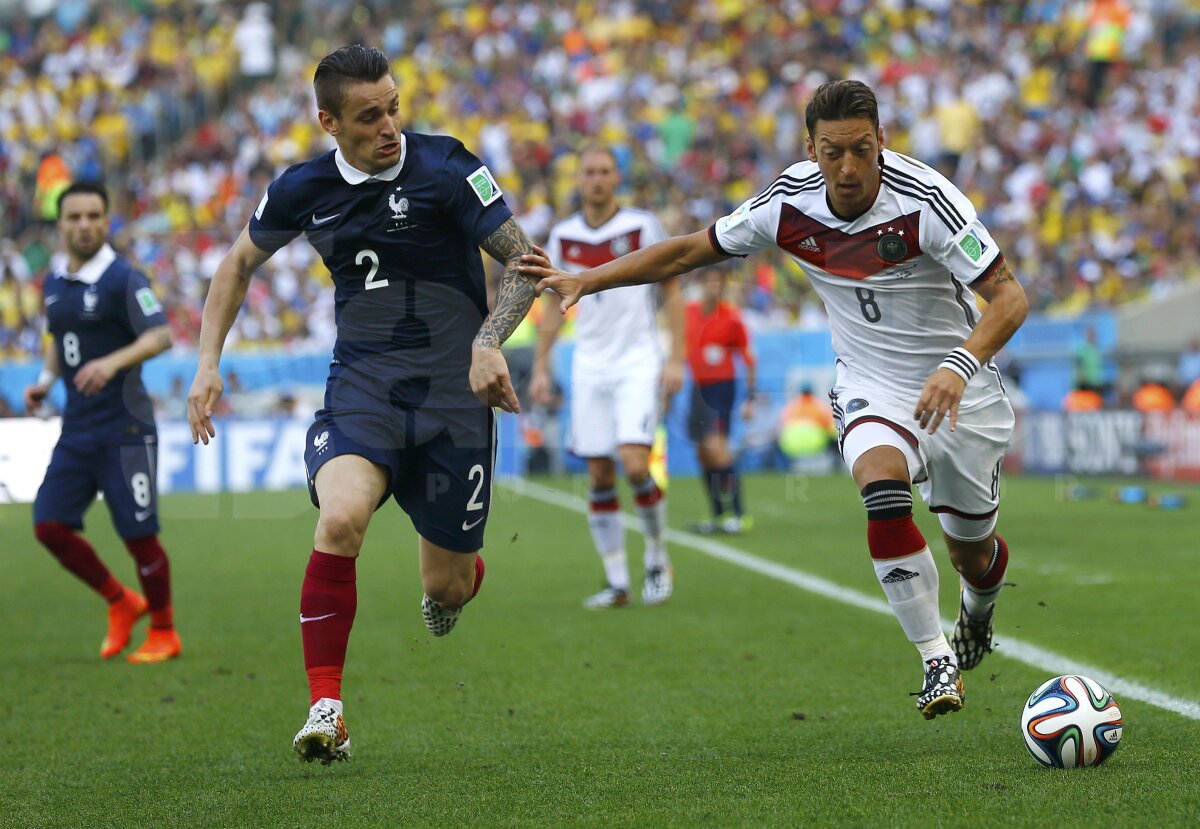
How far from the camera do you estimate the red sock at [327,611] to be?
494cm

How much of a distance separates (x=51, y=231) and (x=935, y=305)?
2336 centimetres

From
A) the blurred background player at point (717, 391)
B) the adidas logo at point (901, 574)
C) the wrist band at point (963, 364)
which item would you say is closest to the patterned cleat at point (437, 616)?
the adidas logo at point (901, 574)

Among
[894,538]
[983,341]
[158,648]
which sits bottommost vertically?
[158,648]

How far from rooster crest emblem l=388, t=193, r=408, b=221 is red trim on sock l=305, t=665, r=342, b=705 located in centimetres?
154

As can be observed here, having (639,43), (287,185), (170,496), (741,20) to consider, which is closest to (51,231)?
(170,496)

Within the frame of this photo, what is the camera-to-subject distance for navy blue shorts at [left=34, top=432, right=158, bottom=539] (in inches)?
313

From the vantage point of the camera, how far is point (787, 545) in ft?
41.2

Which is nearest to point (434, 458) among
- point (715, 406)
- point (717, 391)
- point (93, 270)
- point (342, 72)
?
point (342, 72)

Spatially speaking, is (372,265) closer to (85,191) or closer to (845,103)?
(845,103)

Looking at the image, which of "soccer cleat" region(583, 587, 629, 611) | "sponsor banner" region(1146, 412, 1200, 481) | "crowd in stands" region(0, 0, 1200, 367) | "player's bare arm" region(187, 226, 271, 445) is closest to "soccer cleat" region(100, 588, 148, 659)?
"soccer cleat" region(583, 587, 629, 611)

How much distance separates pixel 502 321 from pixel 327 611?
1115 mm

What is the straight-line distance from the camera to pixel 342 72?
5148mm

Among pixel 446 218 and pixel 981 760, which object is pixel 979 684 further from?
pixel 446 218

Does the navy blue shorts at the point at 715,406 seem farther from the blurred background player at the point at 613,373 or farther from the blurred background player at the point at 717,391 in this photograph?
the blurred background player at the point at 613,373
